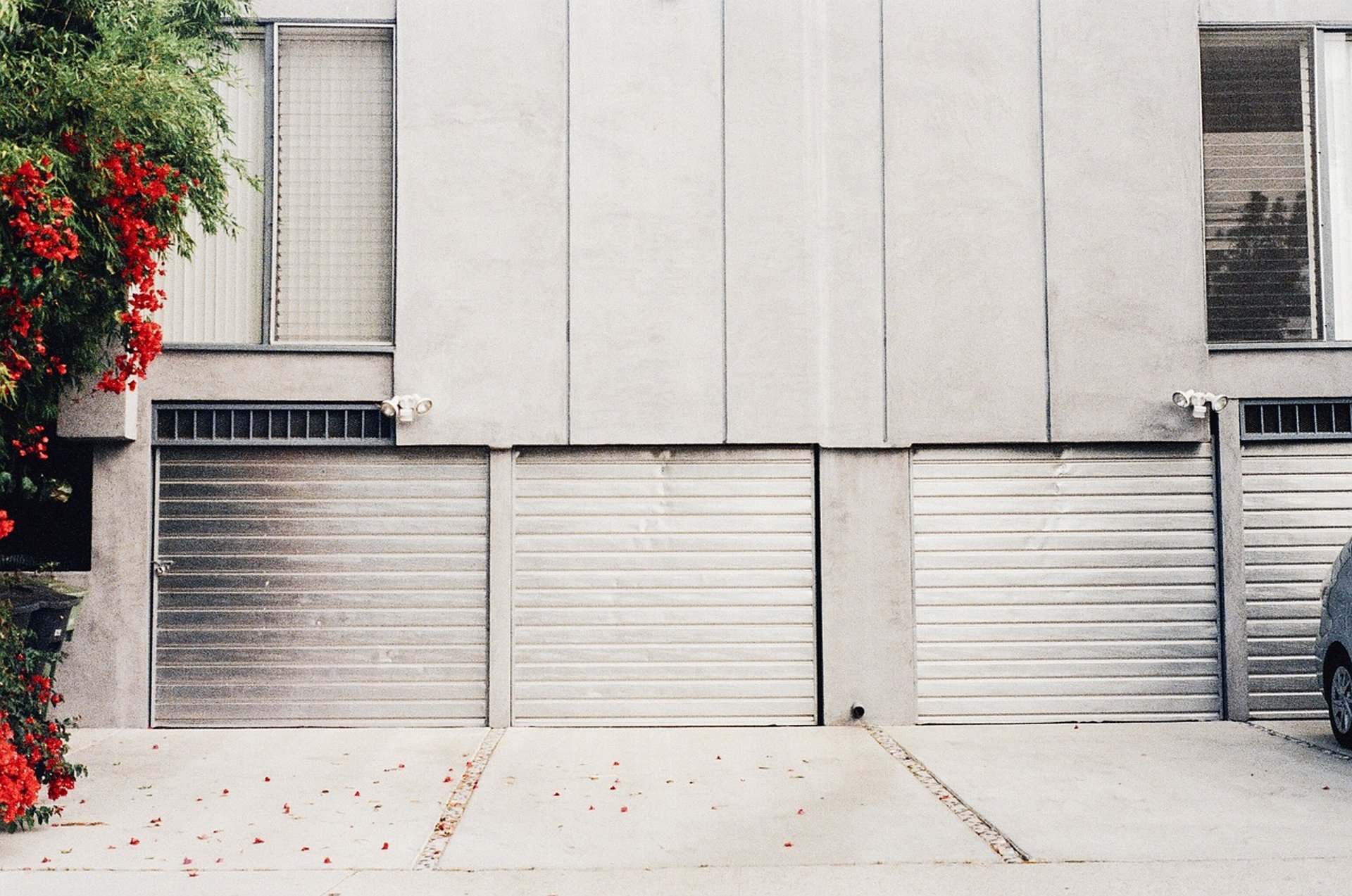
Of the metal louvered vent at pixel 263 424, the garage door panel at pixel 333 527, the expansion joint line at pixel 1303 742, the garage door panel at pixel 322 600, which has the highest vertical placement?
the metal louvered vent at pixel 263 424

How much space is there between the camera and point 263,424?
9.09 m

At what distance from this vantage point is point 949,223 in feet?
30.1

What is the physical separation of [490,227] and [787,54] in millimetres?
2864

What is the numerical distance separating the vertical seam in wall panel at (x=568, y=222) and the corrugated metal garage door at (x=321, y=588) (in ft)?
3.03

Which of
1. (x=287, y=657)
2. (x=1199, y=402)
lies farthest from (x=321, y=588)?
(x=1199, y=402)

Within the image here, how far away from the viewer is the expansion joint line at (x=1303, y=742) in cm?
786

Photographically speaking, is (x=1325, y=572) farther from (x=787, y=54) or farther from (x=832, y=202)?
(x=787, y=54)

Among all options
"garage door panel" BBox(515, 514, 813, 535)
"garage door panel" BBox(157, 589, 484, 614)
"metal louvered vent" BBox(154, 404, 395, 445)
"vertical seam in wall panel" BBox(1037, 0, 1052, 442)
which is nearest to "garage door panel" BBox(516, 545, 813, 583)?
"garage door panel" BBox(515, 514, 813, 535)

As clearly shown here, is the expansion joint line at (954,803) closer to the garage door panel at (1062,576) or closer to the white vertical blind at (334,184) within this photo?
the garage door panel at (1062,576)

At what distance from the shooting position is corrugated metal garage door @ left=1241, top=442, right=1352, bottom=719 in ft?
30.2

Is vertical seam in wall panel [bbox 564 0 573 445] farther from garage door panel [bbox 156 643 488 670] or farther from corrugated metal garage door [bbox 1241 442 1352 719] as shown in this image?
corrugated metal garage door [bbox 1241 442 1352 719]

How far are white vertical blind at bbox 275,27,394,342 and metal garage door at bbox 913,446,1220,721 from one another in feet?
16.1

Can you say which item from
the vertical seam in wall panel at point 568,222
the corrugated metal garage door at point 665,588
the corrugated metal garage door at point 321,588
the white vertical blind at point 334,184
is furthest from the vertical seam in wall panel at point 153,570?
the vertical seam in wall panel at point 568,222

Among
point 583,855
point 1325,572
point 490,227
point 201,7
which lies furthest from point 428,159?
point 1325,572
